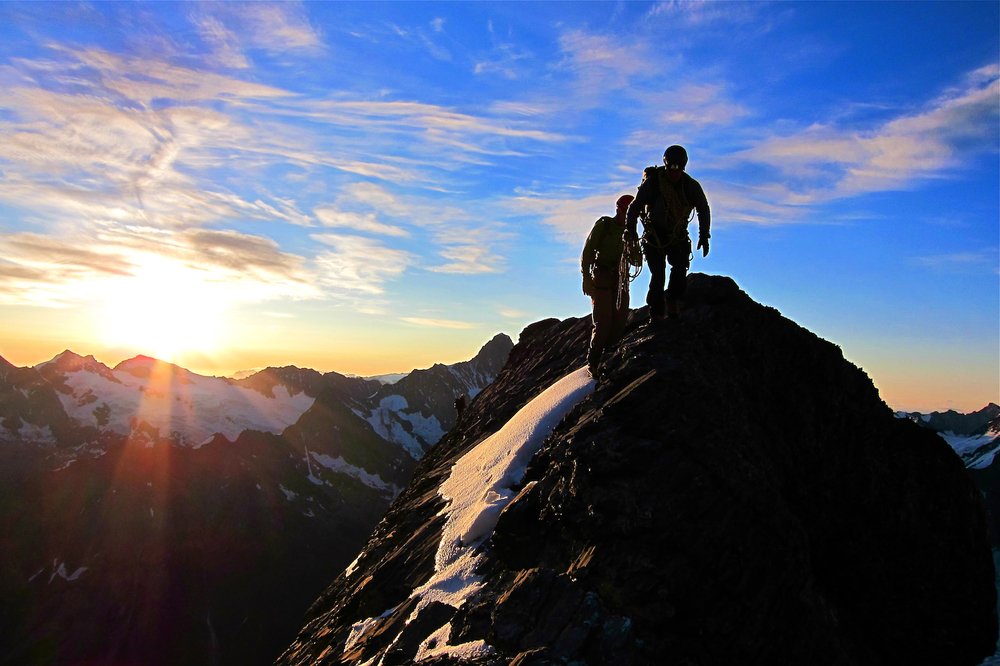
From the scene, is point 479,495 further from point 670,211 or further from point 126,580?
point 126,580

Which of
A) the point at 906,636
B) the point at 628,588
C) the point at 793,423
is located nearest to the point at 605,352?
the point at 793,423

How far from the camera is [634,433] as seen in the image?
1210cm

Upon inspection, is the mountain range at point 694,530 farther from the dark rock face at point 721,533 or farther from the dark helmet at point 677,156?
the dark helmet at point 677,156

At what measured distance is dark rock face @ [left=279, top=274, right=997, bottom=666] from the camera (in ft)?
34.1

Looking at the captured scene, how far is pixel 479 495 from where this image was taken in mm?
16422

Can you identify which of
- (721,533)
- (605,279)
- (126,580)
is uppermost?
(605,279)

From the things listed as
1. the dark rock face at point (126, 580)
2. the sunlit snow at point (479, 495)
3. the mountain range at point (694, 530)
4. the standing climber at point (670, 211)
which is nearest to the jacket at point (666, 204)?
the standing climber at point (670, 211)

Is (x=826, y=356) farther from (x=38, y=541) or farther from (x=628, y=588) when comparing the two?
(x=38, y=541)

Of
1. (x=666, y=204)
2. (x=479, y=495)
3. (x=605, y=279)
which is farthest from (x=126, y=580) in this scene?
(x=666, y=204)

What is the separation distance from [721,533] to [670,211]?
296 inches

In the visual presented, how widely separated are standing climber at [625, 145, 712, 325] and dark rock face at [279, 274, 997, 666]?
164cm

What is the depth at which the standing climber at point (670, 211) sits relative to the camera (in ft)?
49.7

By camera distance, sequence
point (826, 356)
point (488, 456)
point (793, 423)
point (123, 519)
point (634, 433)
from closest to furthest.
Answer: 1. point (634, 433)
2. point (793, 423)
3. point (826, 356)
4. point (488, 456)
5. point (123, 519)

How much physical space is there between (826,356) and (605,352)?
211 inches
